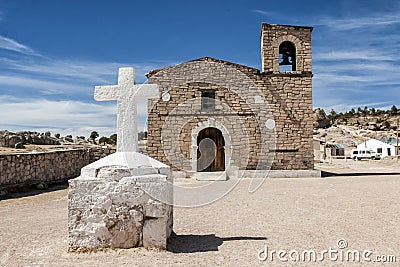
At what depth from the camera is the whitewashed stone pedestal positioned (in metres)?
4.29

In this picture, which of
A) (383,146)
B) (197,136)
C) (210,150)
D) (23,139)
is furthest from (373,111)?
(197,136)

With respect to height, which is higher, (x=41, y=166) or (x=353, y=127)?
(x=353, y=127)

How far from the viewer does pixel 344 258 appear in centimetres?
421

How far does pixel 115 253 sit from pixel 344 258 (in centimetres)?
274

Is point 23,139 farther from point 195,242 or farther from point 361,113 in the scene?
point 361,113

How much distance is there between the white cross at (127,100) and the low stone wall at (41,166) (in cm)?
663

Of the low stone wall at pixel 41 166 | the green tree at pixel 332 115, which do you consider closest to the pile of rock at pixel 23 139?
the low stone wall at pixel 41 166

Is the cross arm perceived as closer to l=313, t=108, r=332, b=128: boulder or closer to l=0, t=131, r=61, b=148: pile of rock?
l=0, t=131, r=61, b=148: pile of rock

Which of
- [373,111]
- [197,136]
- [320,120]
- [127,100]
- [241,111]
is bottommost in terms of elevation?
[197,136]

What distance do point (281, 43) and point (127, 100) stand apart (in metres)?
11.9

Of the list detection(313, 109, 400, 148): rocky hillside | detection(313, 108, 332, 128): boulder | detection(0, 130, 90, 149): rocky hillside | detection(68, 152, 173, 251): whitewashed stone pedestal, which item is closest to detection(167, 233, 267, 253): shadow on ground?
detection(68, 152, 173, 251): whitewashed stone pedestal

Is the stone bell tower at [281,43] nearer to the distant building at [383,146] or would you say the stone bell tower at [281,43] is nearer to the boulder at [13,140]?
the boulder at [13,140]

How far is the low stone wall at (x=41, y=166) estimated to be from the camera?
10.1 meters

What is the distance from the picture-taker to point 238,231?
5453 millimetres
